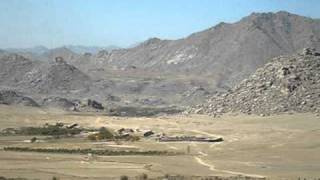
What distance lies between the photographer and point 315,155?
62.5 m

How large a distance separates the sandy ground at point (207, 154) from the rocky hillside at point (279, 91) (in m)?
3.63

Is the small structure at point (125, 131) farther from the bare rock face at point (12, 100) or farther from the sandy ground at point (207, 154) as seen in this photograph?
the bare rock face at point (12, 100)

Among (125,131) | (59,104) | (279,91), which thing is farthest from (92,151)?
(59,104)

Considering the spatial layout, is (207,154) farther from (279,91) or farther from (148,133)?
(279,91)

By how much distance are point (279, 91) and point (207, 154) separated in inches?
1651

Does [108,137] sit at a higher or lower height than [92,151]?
higher

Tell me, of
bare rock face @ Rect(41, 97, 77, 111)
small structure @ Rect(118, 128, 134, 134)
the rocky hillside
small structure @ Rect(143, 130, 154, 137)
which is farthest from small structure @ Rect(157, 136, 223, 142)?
bare rock face @ Rect(41, 97, 77, 111)

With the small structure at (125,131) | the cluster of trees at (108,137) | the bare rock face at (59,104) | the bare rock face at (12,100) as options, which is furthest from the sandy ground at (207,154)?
the bare rock face at (59,104)

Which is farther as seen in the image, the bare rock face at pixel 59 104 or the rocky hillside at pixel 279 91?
the bare rock face at pixel 59 104

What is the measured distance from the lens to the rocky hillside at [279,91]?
102m

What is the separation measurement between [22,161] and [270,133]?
121ft

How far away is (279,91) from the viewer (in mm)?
105000

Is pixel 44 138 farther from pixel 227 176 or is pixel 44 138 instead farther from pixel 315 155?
pixel 227 176

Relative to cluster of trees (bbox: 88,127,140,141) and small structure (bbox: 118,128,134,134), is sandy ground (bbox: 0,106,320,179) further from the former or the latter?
small structure (bbox: 118,128,134,134)
